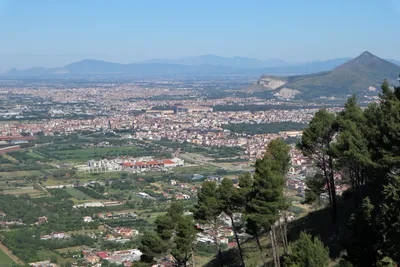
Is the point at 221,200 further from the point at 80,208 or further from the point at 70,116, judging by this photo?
the point at 70,116

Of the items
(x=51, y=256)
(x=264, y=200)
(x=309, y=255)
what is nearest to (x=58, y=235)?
(x=51, y=256)

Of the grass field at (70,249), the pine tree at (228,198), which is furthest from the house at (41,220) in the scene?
the pine tree at (228,198)

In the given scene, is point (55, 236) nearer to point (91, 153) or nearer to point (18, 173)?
point (18, 173)

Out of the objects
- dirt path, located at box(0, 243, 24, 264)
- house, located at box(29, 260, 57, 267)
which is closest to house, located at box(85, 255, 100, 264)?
house, located at box(29, 260, 57, 267)

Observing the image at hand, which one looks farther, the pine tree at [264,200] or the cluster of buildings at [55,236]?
the cluster of buildings at [55,236]

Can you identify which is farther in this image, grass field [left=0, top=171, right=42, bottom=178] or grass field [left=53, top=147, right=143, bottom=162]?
grass field [left=53, top=147, right=143, bottom=162]

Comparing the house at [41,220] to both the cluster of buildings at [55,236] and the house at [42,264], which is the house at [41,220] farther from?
the house at [42,264]

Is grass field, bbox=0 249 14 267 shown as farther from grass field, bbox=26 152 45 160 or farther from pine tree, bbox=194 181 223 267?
grass field, bbox=26 152 45 160
